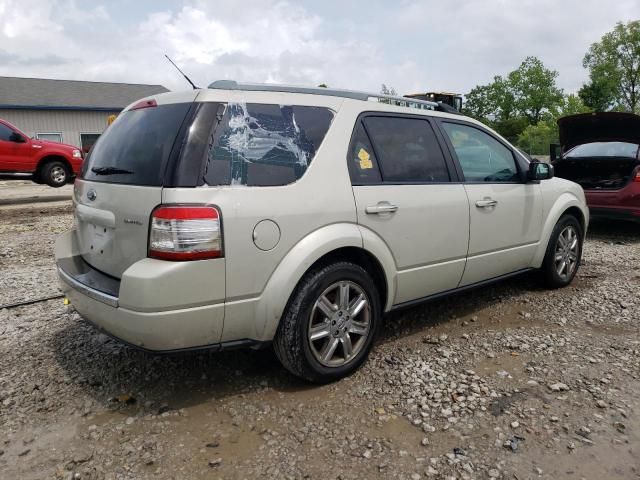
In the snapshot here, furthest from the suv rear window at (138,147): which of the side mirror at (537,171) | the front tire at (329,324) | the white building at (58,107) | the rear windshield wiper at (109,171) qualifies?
the white building at (58,107)

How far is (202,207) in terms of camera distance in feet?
8.29

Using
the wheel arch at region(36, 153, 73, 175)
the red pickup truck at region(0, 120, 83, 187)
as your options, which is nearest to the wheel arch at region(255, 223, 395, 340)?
the red pickup truck at region(0, 120, 83, 187)

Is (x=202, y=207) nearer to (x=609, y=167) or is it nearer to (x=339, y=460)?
(x=339, y=460)

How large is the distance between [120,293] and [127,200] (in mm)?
494

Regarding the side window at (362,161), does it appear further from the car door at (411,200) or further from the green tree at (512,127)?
the green tree at (512,127)

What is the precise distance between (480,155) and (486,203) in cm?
46

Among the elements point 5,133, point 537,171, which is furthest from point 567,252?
point 5,133

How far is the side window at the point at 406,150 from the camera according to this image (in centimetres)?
337

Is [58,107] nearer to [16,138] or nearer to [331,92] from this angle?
[16,138]

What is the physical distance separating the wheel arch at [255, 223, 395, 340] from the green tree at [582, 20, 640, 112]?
64291 mm

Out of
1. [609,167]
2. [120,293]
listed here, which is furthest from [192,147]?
[609,167]

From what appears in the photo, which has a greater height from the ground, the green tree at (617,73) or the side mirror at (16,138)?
the green tree at (617,73)

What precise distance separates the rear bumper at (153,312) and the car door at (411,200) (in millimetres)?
1127

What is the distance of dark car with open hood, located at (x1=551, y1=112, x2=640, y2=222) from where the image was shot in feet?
23.1
